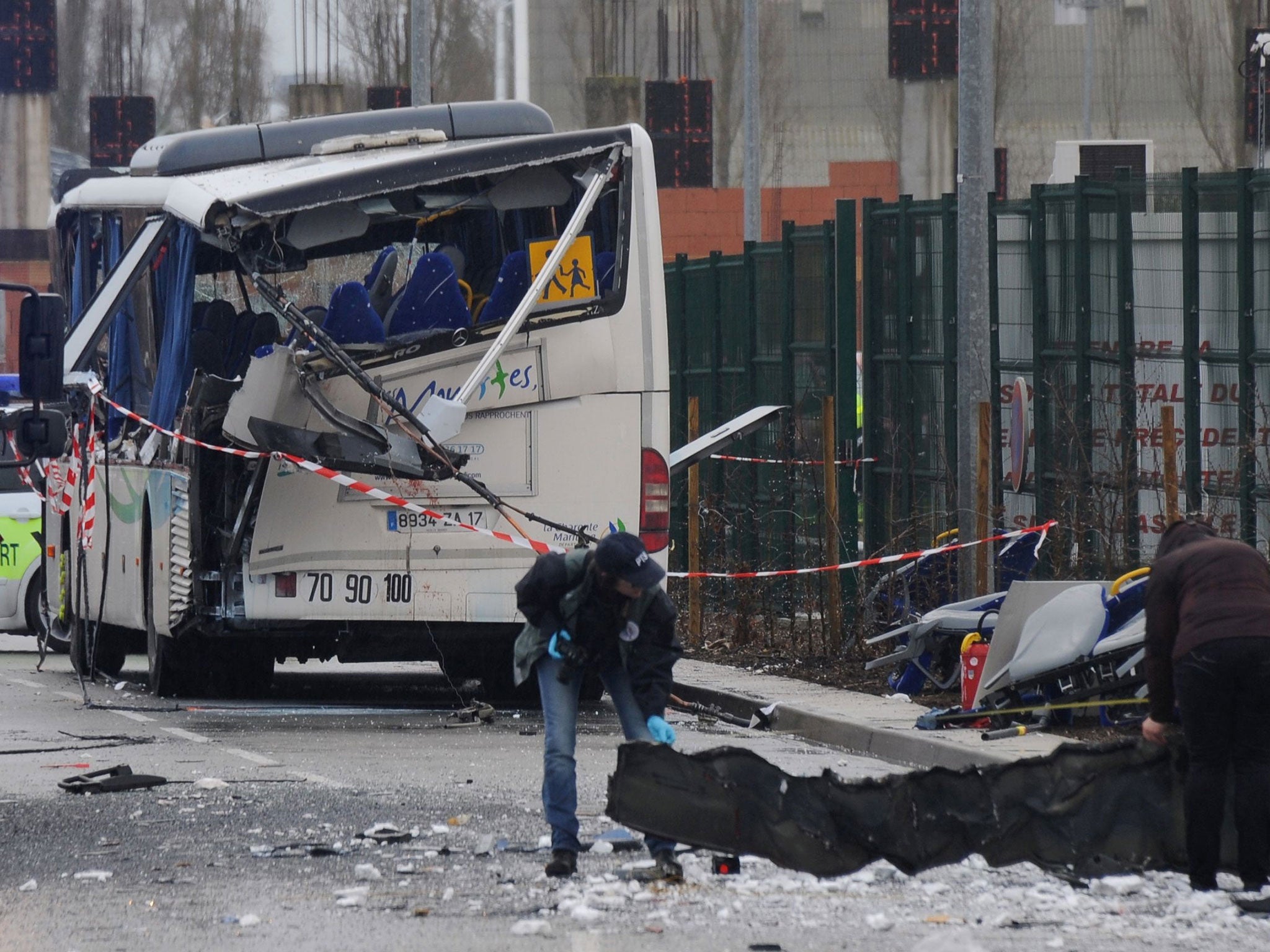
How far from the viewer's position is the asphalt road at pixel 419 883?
7.32 metres

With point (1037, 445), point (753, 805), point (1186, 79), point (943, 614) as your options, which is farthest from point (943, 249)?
point (1186, 79)

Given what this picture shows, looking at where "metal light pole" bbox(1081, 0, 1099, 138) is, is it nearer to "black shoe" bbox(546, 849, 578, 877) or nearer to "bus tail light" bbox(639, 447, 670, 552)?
"bus tail light" bbox(639, 447, 670, 552)

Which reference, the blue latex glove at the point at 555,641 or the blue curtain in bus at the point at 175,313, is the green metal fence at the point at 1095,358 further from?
the blue latex glove at the point at 555,641

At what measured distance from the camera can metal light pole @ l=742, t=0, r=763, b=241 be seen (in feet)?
86.5

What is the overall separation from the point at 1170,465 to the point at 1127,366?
166cm

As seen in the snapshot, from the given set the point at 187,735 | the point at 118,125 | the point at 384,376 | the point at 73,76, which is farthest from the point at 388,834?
the point at 73,76

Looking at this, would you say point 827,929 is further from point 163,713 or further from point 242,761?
point 163,713

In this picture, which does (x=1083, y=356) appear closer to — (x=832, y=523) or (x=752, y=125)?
(x=832, y=523)

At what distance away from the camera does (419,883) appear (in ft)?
27.0

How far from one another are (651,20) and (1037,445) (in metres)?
47.0

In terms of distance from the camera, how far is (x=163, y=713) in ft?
45.5

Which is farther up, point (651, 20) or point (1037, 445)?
point (651, 20)

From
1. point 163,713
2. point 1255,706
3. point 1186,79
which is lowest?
point 163,713

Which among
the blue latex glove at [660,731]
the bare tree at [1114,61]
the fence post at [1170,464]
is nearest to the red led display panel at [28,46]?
the bare tree at [1114,61]
